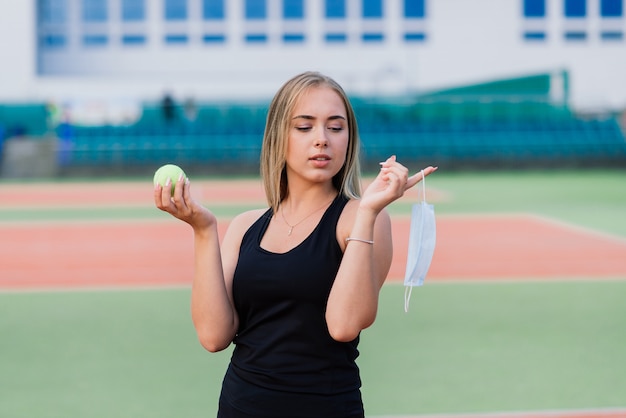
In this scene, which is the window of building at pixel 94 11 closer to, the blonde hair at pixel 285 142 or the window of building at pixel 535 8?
the window of building at pixel 535 8

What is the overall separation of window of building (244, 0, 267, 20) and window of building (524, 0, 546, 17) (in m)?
14.0

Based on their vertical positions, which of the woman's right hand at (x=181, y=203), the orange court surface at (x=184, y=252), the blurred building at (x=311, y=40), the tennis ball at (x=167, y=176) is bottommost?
the orange court surface at (x=184, y=252)

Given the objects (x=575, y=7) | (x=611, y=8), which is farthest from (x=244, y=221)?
(x=611, y=8)

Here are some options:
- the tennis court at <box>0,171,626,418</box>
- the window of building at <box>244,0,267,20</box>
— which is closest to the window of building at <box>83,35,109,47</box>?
the window of building at <box>244,0,267,20</box>

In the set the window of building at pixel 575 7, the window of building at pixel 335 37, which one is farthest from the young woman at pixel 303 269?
the window of building at pixel 575 7

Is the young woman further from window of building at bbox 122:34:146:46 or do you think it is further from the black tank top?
window of building at bbox 122:34:146:46

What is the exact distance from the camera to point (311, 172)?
2.64 metres

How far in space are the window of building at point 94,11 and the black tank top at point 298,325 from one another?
169 feet

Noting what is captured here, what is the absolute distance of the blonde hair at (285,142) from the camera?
8.70ft

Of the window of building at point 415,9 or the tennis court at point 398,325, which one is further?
the window of building at point 415,9

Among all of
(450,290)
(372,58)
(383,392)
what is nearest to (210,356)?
(383,392)

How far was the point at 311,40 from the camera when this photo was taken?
5200cm

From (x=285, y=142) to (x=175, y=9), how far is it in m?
51.0

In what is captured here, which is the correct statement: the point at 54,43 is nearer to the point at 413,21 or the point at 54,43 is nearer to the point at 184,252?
the point at 413,21
